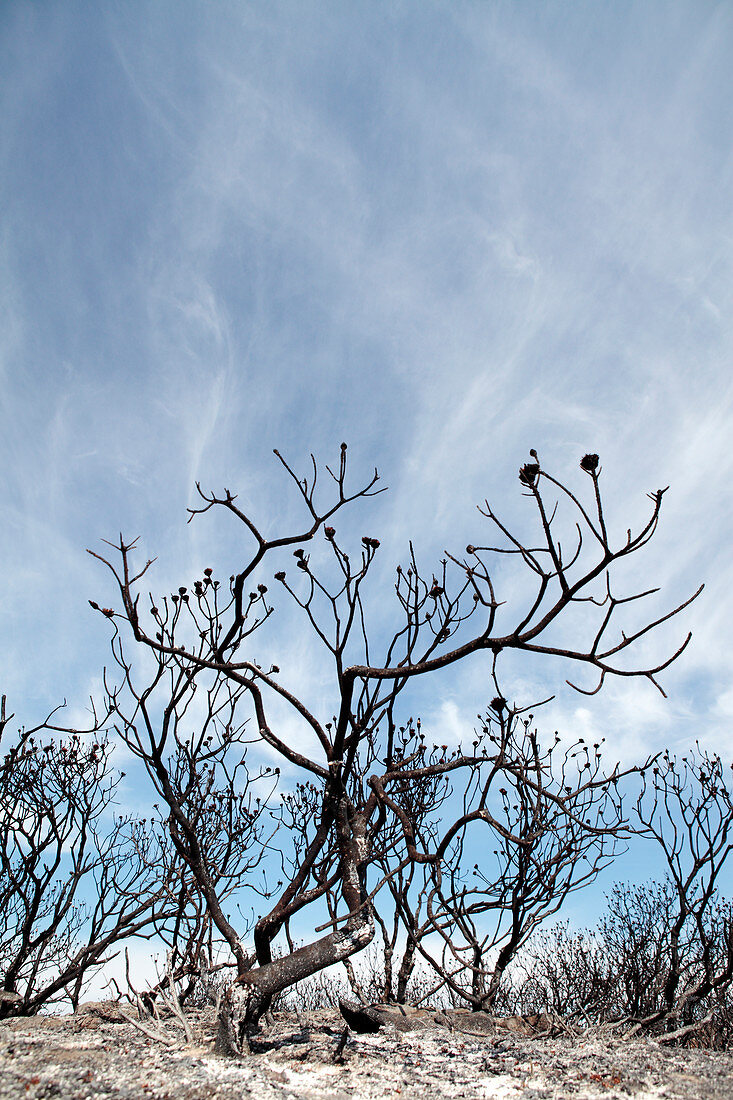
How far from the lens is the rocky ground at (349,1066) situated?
261 cm

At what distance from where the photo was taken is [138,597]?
14.1ft

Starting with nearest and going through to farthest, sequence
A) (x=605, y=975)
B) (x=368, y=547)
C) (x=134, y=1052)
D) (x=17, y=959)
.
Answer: (x=134, y=1052) → (x=368, y=547) → (x=17, y=959) → (x=605, y=975)

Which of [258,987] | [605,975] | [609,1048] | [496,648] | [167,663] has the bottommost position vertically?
[605,975]

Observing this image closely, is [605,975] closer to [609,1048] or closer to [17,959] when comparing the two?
[609,1048]

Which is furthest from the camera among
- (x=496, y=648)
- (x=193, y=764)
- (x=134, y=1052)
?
(x=193, y=764)

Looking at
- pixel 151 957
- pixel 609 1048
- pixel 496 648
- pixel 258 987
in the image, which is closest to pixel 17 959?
pixel 151 957

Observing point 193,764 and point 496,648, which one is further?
point 193,764

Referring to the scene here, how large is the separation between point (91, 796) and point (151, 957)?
1.93 meters

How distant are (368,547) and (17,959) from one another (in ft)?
19.8

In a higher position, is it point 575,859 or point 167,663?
point 167,663

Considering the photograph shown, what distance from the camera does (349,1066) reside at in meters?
3.03

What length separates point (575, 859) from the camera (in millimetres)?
5902

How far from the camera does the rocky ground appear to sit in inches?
103

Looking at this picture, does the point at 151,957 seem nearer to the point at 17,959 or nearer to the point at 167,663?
the point at 17,959
